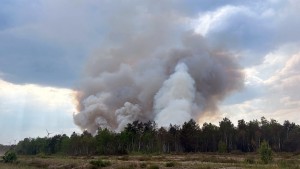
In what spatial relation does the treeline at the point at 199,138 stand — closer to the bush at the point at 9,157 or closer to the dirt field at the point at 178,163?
the bush at the point at 9,157

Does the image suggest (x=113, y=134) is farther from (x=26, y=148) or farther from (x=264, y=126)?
(x=26, y=148)

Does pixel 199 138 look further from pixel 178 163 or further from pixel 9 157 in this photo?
pixel 178 163

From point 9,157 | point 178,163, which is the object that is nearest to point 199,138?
point 9,157

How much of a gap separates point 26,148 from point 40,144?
15.3 meters

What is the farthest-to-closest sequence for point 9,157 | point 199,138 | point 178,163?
1. point 199,138
2. point 9,157
3. point 178,163

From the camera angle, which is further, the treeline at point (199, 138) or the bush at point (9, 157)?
the treeline at point (199, 138)

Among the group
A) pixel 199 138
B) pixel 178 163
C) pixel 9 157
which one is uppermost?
pixel 199 138

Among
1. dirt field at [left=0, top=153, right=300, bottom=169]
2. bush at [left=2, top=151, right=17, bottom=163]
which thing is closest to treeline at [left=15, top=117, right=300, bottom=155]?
bush at [left=2, top=151, right=17, bottom=163]

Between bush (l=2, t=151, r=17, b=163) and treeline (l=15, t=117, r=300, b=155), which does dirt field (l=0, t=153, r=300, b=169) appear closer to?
bush (l=2, t=151, r=17, b=163)

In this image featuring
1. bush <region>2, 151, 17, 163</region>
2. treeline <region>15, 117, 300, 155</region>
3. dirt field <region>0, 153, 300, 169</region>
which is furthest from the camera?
treeline <region>15, 117, 300, 155</region>

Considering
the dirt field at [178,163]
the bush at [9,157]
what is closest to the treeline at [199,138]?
the bush at [9,157]

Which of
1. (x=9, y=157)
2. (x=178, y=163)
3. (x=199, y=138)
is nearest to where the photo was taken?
(x=178, y=163)

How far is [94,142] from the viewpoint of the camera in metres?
140

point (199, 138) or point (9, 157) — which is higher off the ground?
point (199, 138)
